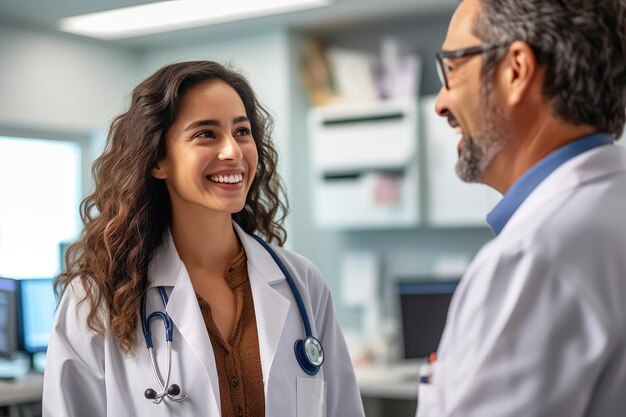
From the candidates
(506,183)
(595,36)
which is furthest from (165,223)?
(595,36)

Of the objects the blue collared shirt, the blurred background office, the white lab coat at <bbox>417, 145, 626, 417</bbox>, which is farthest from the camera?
the blurred background office

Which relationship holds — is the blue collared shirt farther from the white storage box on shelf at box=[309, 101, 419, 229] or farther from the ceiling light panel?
the white storage box on shelf at box=[309, 101, 419, 229]

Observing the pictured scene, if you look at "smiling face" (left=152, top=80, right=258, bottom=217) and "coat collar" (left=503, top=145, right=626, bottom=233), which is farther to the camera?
"smiling face" (left=152, top=80, right=258, bottom=217)

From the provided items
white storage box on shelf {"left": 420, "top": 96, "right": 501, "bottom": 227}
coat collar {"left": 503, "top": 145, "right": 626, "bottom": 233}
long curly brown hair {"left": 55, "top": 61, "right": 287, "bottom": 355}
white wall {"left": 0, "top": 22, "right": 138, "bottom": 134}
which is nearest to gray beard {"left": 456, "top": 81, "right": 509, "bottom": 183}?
coat collar {"left": 503, "top": 145, "right": 626, "bottom": 233}

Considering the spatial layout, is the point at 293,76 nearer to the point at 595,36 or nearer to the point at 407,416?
the point at 407,416

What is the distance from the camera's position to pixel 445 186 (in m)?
4.65

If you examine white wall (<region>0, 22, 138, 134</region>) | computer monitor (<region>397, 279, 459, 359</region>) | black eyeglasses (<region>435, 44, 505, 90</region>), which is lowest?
computer monitor (<region>397, 279, 459, 359</region>)

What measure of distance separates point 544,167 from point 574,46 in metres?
0.15

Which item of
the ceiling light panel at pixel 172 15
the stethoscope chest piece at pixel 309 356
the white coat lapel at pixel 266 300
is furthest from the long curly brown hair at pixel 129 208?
the ceiling light panel at pixel 172 15

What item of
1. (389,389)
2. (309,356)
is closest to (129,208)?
(309,356)

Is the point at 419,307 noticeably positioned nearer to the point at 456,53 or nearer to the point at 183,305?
the point at 183,305

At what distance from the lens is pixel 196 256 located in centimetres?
194

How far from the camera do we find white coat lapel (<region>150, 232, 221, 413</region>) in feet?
5.77

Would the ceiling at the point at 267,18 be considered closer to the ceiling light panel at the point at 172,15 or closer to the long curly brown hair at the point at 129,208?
the ceiling light panel at the point at 172,15
